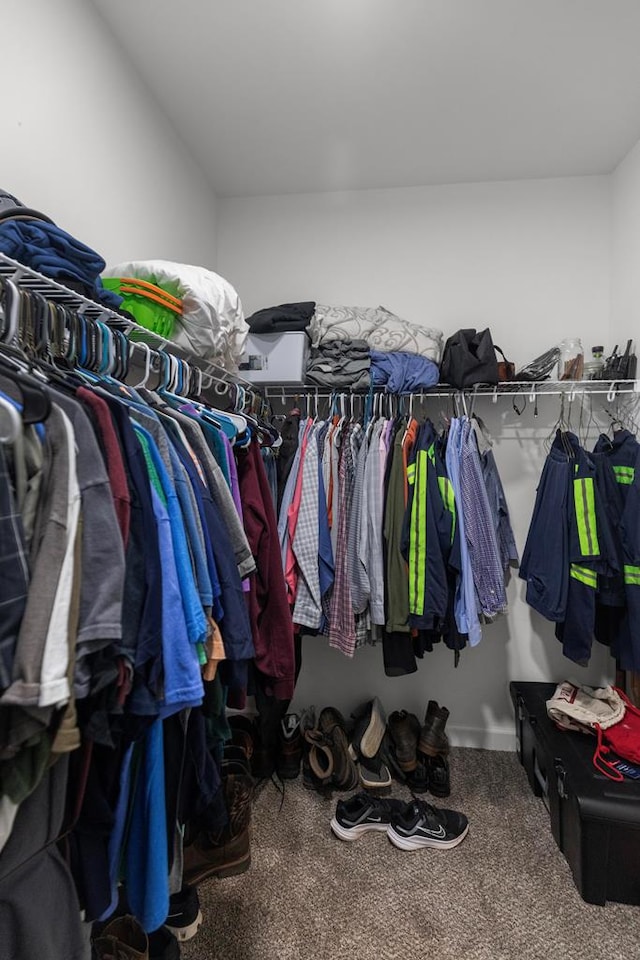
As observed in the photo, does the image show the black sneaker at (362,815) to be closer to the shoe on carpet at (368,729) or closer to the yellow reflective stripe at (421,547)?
the shoe on carpet at (368,729)

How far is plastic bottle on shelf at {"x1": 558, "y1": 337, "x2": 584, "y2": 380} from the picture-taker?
2078 mm

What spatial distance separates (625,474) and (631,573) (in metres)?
0.40

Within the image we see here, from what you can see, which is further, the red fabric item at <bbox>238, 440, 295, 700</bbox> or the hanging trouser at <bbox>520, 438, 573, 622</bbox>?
the hanging trouser at <bbox>520, 438, 573, 622</bbox>

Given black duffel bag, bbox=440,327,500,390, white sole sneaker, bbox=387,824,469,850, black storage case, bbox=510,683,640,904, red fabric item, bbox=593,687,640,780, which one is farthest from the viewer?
black duffel bag, bbox=440,327,500,390

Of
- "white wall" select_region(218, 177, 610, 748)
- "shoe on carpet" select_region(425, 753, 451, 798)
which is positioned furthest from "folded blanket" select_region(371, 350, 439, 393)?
"shoe on carpet" select_region(425, 753, 451, 798)

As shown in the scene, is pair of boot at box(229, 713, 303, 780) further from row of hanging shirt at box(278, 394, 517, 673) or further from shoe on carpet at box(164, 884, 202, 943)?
shoe on carpet at box(164, 884, 202, 943)

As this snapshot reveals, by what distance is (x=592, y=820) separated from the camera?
150cm

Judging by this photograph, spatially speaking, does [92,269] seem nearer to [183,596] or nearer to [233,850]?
[183,596]

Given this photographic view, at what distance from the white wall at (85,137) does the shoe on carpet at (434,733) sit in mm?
2348

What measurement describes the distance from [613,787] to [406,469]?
4.17ft

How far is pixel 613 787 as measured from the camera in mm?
1558

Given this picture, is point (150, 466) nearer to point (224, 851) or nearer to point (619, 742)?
point (224, 851)

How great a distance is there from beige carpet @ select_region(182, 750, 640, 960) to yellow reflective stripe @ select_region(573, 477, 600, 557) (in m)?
1.09

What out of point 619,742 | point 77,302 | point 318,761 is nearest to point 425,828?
point 318,761
